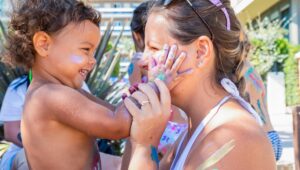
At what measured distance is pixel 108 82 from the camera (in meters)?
6.05

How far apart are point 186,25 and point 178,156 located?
1.62 feet

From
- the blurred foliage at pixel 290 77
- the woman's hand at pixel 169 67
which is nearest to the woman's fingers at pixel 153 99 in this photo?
the woman's hand at pixel 169 67

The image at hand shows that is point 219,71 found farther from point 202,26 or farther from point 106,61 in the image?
point 106,61

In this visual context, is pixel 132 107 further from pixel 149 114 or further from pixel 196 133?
pixel 196 133

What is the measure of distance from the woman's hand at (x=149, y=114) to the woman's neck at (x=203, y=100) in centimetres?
18

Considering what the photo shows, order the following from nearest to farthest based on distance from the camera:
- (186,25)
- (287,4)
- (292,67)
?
(186,25) → (292,67) → (287,4)

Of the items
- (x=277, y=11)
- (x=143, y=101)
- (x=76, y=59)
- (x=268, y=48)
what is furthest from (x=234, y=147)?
(x=277, y=11)

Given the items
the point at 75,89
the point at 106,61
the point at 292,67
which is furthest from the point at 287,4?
the point at 75,89

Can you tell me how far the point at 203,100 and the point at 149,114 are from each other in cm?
27

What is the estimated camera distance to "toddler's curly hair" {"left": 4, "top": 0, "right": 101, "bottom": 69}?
2.39 metres

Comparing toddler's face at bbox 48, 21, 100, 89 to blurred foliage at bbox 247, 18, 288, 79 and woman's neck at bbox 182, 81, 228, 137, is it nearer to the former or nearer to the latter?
woman's neck at bbox 182, 81, 228, 137

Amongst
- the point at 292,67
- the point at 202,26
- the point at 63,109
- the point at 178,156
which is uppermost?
the point at 202,26

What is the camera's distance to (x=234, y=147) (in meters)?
1.65

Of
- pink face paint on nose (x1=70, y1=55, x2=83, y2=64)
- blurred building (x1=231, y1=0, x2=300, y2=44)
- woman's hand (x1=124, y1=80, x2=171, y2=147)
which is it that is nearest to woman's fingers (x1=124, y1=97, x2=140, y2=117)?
woman's hand (x1=124, y1=80, x2=171, y2=147)
